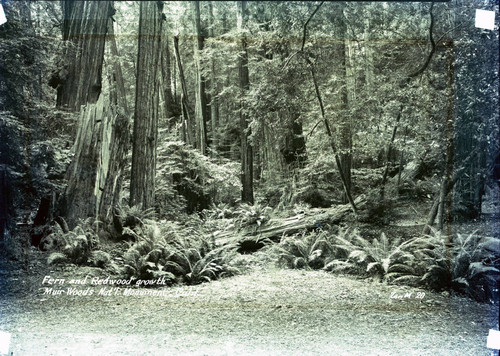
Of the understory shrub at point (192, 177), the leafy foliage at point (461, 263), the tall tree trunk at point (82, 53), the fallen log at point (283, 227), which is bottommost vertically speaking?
the leafy foliage at point (461, 263)

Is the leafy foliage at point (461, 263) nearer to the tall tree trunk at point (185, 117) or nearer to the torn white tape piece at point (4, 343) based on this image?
the tall tree trunk at point (185, 117)

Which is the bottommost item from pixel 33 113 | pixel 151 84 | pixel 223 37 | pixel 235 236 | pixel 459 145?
pixel 235 236

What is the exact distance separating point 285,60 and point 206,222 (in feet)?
7.30

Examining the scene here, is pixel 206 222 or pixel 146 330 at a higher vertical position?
pixel 206 222

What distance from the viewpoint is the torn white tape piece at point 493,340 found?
501cm

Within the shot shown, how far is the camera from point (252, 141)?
209 inches

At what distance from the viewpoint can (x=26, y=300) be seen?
17.0 ft

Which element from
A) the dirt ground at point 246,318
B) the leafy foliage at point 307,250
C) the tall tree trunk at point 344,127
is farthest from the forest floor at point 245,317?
the tall tree trunk at point 344,127

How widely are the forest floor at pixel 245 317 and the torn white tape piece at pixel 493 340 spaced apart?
8cm

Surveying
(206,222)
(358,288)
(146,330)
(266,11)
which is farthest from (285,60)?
(146,330)

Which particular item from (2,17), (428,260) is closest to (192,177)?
(2,17)

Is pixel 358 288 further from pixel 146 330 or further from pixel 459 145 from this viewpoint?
pixel 146 330

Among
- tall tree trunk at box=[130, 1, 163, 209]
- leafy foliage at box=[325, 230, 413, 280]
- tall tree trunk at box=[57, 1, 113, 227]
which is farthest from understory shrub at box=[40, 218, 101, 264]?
leafy foliage at box=[325, 230, 413, 280]

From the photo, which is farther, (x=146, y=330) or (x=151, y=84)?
(x=151, y=84)
